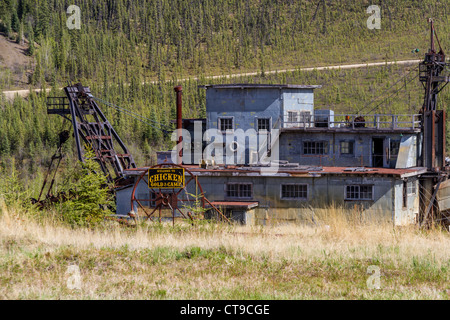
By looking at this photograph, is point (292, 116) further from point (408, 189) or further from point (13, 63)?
point (13, 63)

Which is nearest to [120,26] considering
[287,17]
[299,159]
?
[287,17]

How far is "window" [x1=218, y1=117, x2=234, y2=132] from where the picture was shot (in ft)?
→ 130

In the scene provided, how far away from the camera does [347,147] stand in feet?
123

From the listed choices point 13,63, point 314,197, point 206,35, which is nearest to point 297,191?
point 314,197

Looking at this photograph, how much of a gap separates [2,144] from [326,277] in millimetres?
91683

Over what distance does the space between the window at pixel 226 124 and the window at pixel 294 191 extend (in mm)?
8563

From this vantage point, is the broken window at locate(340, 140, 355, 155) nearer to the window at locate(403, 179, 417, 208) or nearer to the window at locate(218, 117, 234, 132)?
the window at locate(403, 179, 417, 208)

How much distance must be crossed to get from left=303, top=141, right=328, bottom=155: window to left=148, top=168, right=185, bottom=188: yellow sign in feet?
55.1

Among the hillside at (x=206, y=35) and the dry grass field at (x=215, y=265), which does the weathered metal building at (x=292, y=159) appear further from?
the hillside at (x=206, y=35)

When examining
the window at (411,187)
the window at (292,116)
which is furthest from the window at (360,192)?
the window at (292,116)

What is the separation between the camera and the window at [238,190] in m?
33.1

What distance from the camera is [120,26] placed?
159 m

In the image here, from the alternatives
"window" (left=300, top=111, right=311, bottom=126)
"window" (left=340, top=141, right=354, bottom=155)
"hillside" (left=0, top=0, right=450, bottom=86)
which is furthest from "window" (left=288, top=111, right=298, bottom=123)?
"hillside" (left=0, top=0, right=450, bottom=86)
